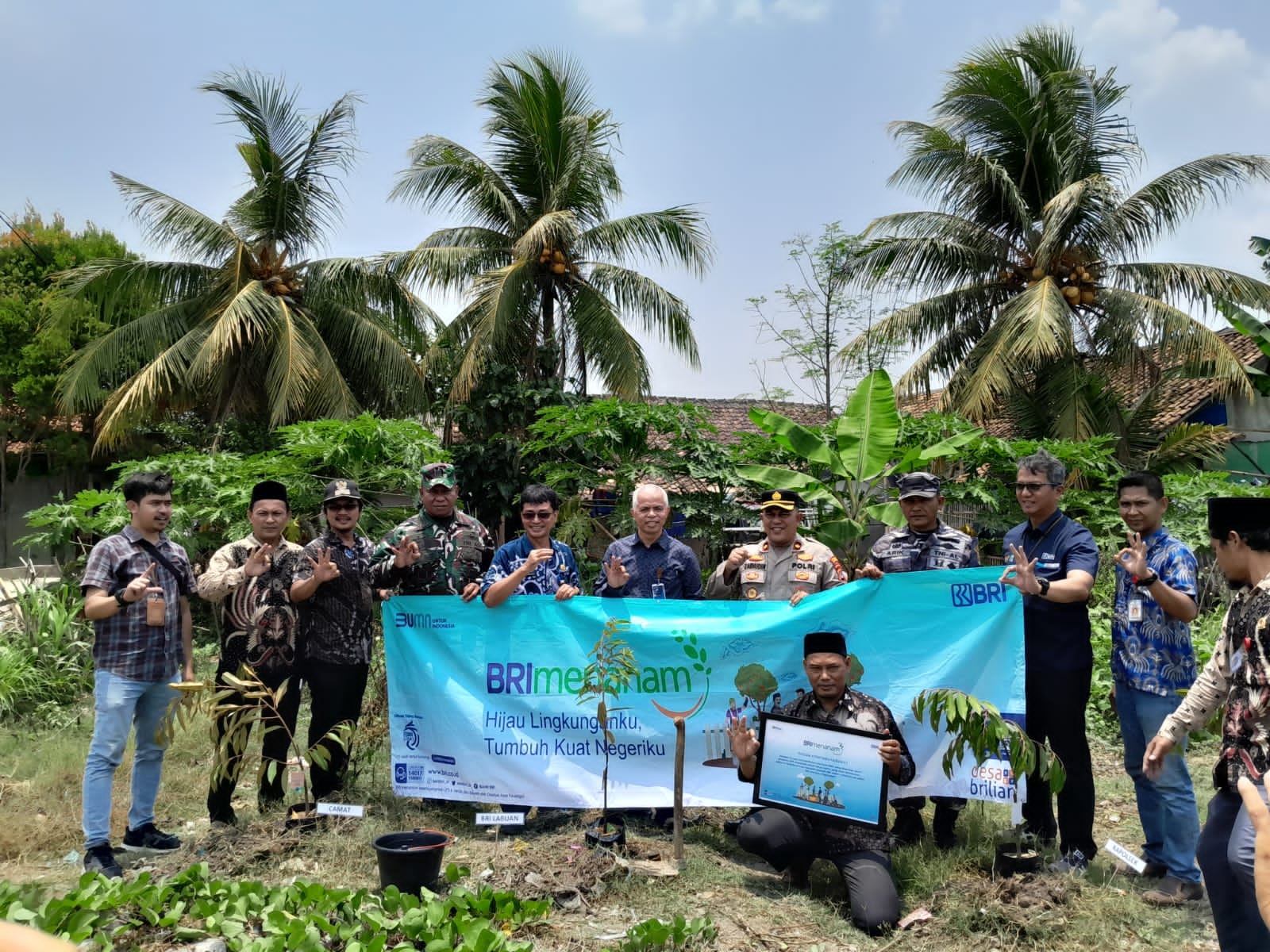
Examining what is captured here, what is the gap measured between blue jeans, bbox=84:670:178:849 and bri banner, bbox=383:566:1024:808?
4.06ft

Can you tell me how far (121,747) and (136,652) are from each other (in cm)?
48

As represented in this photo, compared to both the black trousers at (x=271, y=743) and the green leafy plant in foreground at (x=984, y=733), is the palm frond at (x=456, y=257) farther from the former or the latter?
the green leafy plant in foreground at (x=984, y=733)

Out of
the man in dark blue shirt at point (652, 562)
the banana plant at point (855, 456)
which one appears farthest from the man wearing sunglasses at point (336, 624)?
the banana plant at point (855, 456)

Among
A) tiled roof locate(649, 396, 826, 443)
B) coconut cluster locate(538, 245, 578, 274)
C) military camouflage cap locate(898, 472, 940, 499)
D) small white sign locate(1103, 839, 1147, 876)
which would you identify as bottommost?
small white sign locate(1103, 839, 1147, 876)

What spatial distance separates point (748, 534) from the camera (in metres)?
10.9

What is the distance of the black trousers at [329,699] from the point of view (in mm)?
4992

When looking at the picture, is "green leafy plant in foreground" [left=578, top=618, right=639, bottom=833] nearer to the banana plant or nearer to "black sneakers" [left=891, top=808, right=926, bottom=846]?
"black sneakers" [left=891, top=808, right=926, bottom=846]

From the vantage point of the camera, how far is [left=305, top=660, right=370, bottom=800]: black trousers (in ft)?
16.4

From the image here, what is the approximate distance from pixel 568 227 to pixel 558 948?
12672mm

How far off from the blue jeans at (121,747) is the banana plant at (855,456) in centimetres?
566

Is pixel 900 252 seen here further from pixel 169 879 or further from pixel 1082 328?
pixel 169 879

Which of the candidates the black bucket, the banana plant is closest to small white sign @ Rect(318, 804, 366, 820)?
the black bucket

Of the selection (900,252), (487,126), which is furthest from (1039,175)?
(487,126)

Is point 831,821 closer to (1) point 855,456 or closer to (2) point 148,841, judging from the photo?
(2) point 148,841
